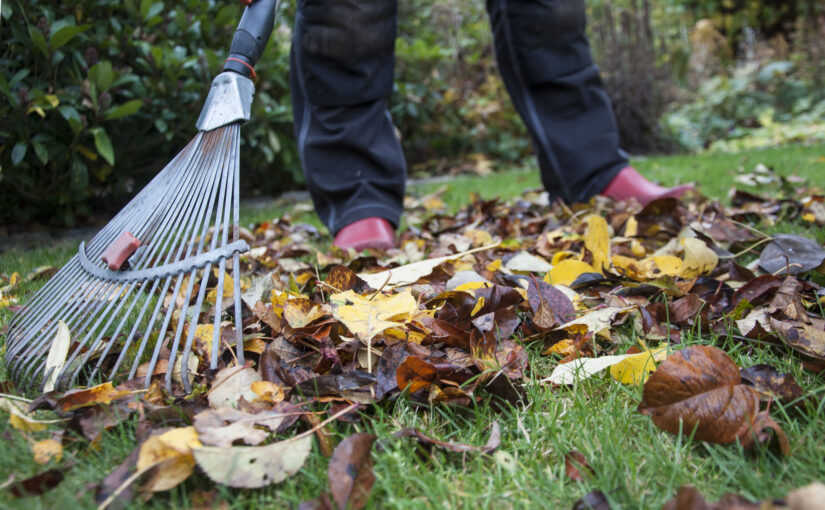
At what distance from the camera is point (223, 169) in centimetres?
122

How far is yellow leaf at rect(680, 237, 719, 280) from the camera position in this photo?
1.42 meters

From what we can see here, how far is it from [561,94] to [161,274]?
6.07ft

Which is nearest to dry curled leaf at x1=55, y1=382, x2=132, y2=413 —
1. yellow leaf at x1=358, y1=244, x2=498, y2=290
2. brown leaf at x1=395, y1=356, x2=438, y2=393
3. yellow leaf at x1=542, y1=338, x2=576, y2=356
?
brown leaf at x1=395, y1=356, x2=438, y2=393

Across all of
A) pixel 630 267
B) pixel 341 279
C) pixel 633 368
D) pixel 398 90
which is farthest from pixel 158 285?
pixel 398 90

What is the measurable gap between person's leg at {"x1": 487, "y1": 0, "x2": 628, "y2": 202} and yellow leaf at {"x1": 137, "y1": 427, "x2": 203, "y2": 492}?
2031 mm

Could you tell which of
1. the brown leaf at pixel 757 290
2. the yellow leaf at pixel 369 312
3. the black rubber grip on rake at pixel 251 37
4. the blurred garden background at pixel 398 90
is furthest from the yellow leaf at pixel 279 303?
the blurred garden background at pixel 398 90

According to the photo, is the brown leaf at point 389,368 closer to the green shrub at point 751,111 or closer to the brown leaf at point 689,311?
the brown leaf at point 689,311

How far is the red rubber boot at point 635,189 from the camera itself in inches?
90.1

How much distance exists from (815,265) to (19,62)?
3055mm

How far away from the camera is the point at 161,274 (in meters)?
1.10

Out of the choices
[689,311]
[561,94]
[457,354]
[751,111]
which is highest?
[561,94]

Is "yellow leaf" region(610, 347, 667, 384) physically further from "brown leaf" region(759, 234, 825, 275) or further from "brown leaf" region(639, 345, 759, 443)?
"brown leaf" region(759, 234, 825, 275)

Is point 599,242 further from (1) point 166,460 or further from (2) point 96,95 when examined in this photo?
(2) point 96,95

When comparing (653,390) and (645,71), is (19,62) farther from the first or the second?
(645,71)
